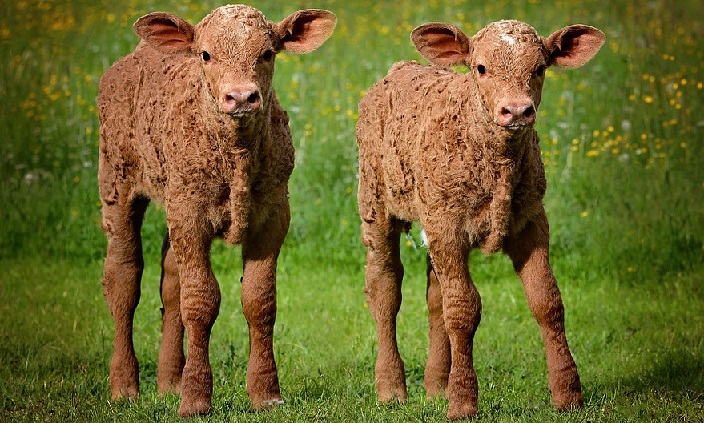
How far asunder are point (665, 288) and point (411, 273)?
2503 mm

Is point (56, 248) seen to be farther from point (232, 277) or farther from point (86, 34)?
point (86, 34)

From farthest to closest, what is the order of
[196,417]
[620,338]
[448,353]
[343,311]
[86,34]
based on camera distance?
1. [86,34]
2. [343,311]
3. [620,338]
4. [448,353]
5. [196,417]

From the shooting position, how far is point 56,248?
542 inches

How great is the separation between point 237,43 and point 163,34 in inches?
33.8

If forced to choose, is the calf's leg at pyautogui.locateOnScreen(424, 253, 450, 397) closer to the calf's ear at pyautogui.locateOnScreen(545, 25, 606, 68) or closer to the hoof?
the hoof

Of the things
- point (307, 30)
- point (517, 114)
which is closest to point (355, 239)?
point (307, 30)

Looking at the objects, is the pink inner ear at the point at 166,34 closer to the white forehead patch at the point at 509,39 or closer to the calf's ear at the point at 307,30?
the calf's ear at the point at 307,30

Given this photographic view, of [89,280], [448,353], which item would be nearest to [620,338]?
[448,353]

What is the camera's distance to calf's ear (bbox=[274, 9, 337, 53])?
8.61 metres

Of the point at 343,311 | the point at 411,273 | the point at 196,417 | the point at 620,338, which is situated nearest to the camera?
the point at 196,417

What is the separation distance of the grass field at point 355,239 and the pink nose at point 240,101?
1983 millimetres

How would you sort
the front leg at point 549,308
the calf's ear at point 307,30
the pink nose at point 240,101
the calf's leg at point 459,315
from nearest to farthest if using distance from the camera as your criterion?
the pink nose at point 240,101 → the calf's leg at point 459,315 → the front leg at point 549,308 → the calf's ear at point 307,30

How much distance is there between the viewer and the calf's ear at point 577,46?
27.5ft

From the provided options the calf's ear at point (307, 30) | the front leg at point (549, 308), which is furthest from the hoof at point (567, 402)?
the calf's ear at point (307, 30)
